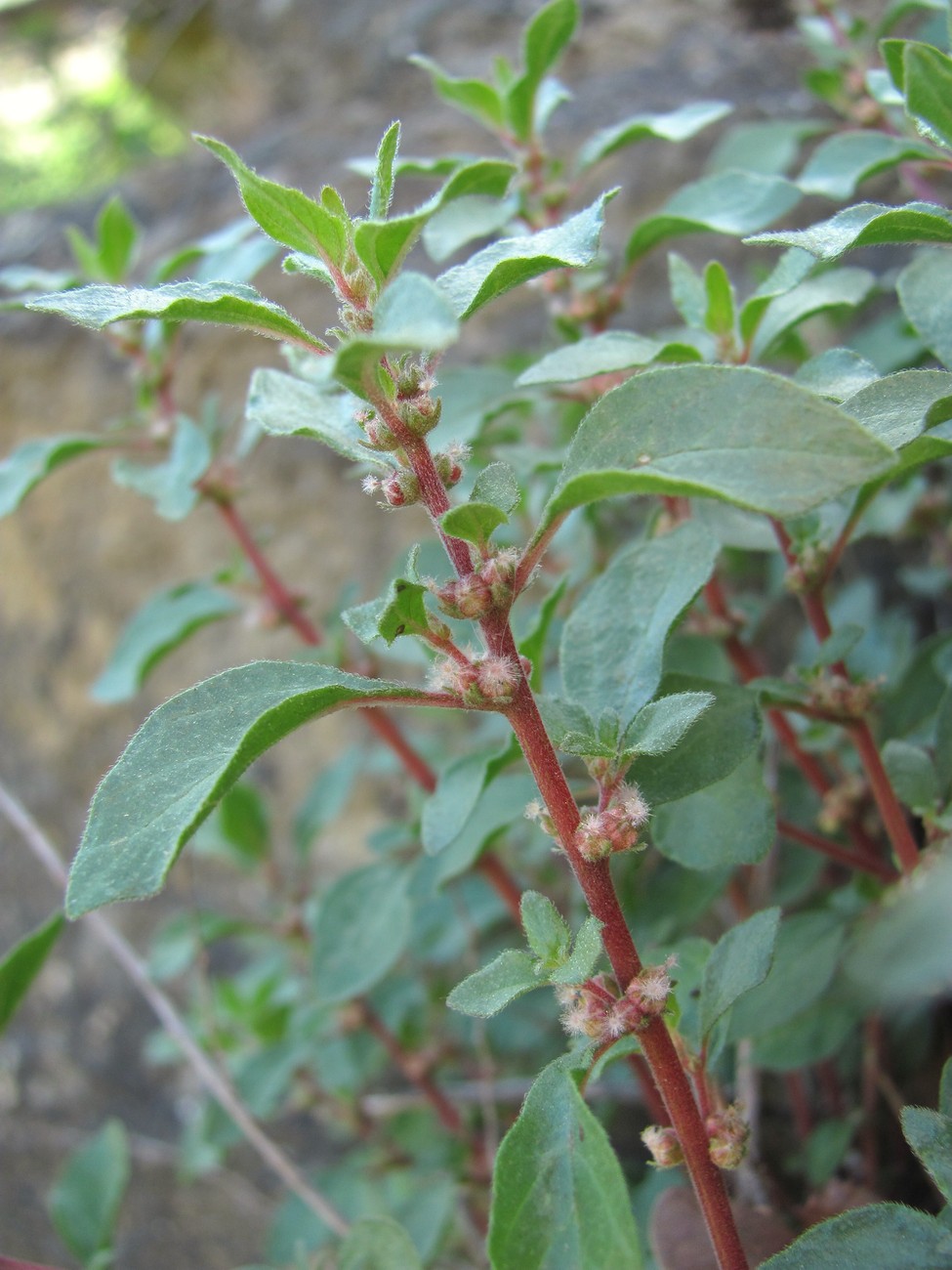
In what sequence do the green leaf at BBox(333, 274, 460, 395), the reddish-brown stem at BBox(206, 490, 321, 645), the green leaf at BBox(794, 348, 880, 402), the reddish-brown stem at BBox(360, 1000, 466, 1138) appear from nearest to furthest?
the green leaf at BBox(333, 274, 460, 395) → the green leaf at BBox(794, 348, 880, 402) → the reddish-brown stem at BBox(206, 490, 321, 645) → the reddish-brown stem at BBox(360, 1000, 466, 1138)

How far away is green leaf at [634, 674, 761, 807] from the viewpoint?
896 millimetres

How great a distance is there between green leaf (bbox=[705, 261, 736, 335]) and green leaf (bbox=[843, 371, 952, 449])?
32 cm

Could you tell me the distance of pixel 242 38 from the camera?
3.58 metres

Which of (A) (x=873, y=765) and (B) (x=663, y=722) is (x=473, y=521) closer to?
(B) (x=663, y=722)

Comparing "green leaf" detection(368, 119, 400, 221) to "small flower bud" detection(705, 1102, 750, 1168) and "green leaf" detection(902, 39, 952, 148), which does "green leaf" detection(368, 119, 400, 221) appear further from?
"small flower bud" detection(705, 1102, 750, 1168)

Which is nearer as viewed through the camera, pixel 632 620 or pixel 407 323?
pixel 407 323

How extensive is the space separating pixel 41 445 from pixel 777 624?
1.40 m

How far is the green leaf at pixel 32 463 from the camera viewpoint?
141cm

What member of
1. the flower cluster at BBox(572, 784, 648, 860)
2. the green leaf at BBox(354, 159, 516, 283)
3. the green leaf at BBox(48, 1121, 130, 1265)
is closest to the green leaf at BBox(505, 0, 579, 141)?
the green leaf at BBox(354, 159, 516, 283)

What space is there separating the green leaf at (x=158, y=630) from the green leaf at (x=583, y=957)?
1014mm

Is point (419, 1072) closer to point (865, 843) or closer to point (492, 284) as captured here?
point (865, 843)

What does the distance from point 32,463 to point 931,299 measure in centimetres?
118

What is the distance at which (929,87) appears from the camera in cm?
91

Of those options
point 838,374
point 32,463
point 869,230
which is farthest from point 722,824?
point 32,463
